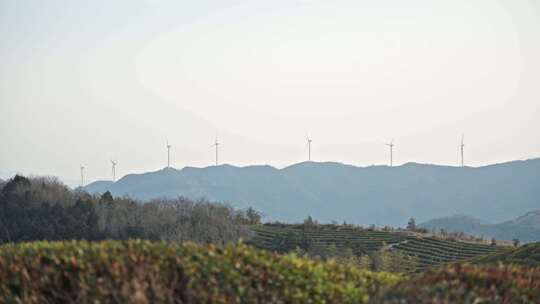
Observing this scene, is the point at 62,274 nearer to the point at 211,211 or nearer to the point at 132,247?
the point at 132,247

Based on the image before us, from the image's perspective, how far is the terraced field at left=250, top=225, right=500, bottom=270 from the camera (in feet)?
202

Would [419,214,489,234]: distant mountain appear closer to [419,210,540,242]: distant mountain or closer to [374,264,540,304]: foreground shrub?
[419,210,540,242]: distant mountain

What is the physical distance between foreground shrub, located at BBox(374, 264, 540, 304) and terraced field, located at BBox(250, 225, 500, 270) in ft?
150

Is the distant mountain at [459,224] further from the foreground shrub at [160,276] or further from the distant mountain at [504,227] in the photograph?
the foreground shrub at [160,276]

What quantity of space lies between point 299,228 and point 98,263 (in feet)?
234

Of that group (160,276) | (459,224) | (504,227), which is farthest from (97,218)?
(459,224)

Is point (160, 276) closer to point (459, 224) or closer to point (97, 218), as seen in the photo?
point (97, 218)

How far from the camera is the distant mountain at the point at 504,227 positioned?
158m

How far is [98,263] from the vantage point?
9711mm

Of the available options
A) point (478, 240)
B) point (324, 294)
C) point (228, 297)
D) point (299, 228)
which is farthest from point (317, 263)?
point (299, 228)

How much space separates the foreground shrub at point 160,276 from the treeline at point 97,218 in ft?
189

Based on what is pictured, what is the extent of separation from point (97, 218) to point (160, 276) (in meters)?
67.8

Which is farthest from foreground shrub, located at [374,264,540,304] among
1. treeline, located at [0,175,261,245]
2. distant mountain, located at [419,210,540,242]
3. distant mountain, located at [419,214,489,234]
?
distant mountain, located at [419,214,489,234]

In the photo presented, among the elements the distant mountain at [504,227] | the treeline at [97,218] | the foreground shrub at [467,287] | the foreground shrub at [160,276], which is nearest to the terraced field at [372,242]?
the treeline at [97,218]
